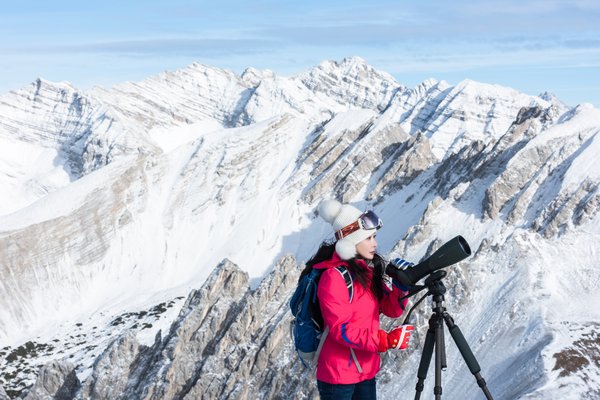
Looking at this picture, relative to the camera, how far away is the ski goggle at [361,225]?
30.9ft

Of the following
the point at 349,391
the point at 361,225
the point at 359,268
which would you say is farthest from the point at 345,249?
the point at 349,391

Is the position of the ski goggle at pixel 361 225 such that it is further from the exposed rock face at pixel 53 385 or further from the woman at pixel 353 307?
the exposed rock face at pixel 53 385

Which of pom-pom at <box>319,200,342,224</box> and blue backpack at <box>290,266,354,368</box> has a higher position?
pom-pom at <box>319,200,342,224</box>

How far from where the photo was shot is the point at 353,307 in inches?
353

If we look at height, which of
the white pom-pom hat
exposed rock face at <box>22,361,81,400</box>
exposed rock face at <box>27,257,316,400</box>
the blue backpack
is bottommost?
exposed rock face at <box>22,361,81,400</box>

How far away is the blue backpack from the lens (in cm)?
908

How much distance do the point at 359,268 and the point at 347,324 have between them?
838mm

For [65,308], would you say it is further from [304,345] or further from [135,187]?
[304,345]

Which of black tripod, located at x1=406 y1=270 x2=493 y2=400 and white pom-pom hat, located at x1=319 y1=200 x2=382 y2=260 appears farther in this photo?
white pom-pom hat, located at x1=319 y1=200 x2=382 y2=260

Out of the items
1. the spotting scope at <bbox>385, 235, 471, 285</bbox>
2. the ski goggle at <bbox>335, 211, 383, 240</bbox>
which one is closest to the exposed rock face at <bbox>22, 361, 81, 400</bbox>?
the ski goggle at <bbox>335, 211, 383, 240</bbox>

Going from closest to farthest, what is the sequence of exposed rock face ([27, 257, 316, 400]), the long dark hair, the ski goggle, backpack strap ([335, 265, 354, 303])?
backpack strap ([335, 265, 354, 303]) → the long dark hair → the ski goggle → exposed rock face ([27, 257, 316, 400])

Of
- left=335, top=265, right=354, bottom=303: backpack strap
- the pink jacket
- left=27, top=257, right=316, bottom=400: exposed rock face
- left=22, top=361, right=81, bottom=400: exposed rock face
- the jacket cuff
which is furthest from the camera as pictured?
left=22, top=361, right=81, bottom=400: exposed rock face

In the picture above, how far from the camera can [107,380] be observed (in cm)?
6756

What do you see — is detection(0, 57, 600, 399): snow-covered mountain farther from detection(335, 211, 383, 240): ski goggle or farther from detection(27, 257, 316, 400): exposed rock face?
detection(335, 211, 383, 240): ski goggle
